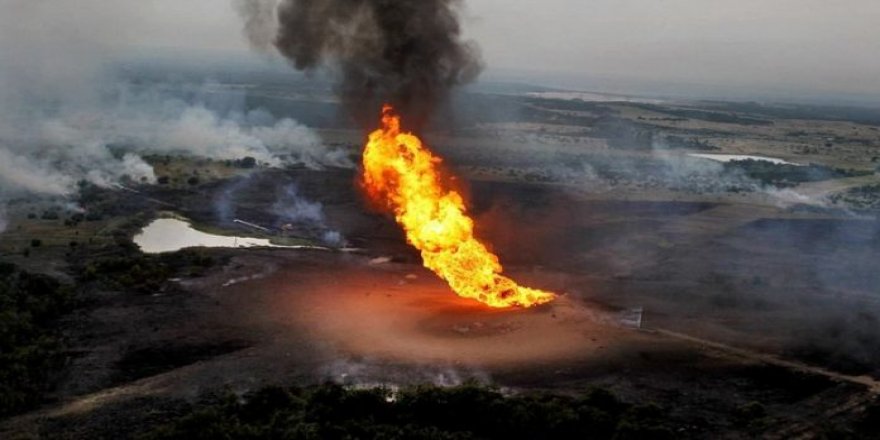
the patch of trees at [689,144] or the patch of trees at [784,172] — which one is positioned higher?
the patch of trees at [689,144]

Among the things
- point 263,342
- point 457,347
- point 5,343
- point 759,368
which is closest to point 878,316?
point 759,368

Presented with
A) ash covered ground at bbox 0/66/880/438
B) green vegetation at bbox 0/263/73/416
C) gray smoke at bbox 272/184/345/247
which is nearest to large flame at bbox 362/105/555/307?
ash covered ground at bbox 0/66/880/438

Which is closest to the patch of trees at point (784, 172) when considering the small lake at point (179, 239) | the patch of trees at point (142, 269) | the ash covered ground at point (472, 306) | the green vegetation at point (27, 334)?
the ash covered ground at point (472, 306)

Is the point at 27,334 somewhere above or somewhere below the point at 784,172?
below

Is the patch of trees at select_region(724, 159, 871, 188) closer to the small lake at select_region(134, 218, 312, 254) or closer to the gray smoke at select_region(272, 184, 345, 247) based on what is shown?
the gray smoke at select_region(272, 184, 345, 247)

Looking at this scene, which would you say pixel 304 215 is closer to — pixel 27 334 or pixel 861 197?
pixel 27 334

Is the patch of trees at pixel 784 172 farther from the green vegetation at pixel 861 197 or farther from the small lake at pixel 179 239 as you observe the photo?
the small lake at pixel 179 239

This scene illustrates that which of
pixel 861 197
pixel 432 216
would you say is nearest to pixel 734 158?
pixel 861 197
